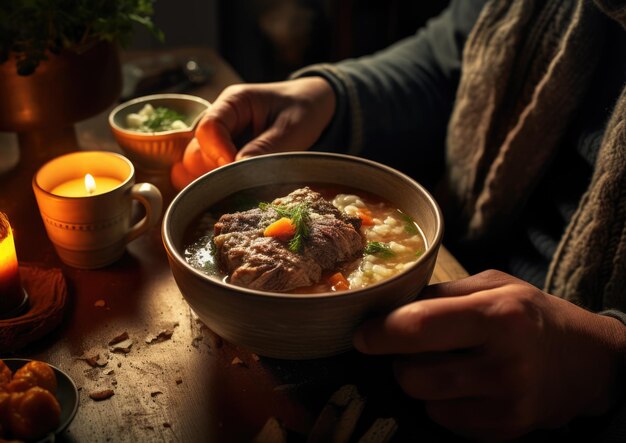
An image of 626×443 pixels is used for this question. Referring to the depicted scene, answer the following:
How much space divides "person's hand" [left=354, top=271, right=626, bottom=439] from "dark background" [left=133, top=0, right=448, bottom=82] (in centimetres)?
331

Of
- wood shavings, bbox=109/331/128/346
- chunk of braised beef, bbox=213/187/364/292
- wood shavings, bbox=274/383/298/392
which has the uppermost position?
chunk of braised beef, bbox=213/187/364/292

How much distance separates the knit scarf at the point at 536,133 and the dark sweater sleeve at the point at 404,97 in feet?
0.44

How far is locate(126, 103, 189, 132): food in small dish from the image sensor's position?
1.87m

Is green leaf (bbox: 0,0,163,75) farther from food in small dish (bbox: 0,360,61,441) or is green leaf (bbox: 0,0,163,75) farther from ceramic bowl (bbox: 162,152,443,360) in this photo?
food in small dish (bbox: 0,360,61,441)

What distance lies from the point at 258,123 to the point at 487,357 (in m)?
1.02

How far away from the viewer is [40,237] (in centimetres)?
157

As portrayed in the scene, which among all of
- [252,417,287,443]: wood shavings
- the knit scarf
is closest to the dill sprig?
[252,417,287,443]: wood shavings

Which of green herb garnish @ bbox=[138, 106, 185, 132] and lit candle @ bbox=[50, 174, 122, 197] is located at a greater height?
lit candle @ bbox=[50, 174, 122, 197]

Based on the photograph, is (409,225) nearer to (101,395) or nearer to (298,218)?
(298,218)

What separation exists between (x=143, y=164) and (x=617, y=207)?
51.1 inches

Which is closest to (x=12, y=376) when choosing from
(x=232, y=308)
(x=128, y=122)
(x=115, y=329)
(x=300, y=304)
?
(x=115, y=329)

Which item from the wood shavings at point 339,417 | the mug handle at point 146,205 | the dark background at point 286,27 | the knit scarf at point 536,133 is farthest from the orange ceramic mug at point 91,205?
the dark background at point 286,27

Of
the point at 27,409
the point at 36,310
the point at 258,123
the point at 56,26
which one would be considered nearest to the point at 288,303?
the point at 27,409

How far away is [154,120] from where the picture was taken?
74.0 inches
